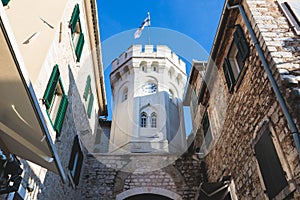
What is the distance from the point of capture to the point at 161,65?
17766mm

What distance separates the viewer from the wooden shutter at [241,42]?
576 centimetres

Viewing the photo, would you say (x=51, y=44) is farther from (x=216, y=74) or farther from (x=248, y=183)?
(x=248, y=183)

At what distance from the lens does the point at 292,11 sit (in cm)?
572

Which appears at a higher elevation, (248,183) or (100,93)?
(100,93)

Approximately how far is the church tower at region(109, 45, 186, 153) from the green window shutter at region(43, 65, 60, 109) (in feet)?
24.3

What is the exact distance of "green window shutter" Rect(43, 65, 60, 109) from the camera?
18.7ft

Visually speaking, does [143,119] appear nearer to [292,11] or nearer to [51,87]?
[51,87]

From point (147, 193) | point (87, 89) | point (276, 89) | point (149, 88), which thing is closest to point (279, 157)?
point (276, 89)

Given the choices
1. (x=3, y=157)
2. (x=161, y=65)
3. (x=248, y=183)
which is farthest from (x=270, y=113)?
(x=161, y=65)

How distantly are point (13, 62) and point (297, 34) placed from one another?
5.15 meters

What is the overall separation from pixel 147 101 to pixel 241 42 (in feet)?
33.3

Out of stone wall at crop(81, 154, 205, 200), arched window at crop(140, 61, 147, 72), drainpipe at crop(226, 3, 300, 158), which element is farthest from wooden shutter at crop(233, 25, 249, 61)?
arched window at crop(140, 61, 147, 72)

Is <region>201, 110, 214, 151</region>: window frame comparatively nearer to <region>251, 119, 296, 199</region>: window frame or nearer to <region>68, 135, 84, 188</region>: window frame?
<region>251, 119, 296, 199</region>: window frame

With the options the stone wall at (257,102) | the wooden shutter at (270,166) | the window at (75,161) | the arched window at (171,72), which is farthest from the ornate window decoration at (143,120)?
the wooden shutter at (270,166)
